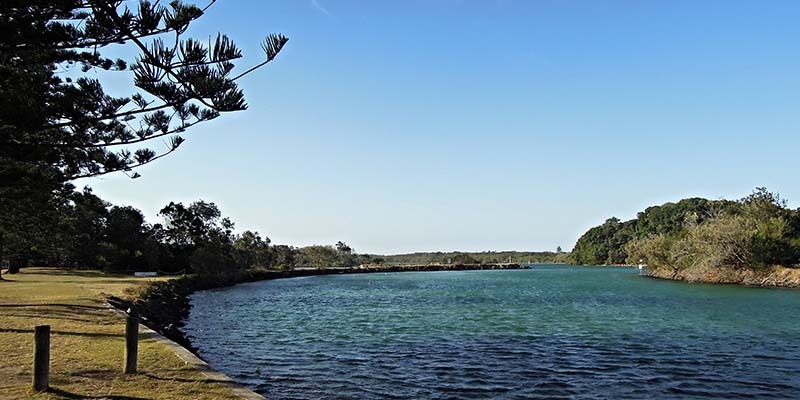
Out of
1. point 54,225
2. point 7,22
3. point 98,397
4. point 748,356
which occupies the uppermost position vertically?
point 7,22

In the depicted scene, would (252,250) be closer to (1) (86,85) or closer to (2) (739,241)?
(2) (739,241)

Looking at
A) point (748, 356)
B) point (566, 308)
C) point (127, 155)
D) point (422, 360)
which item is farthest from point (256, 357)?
point (566, 308)

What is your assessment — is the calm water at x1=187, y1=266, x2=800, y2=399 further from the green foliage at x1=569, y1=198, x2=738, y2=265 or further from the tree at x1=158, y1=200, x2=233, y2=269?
the green foliage at x1=569, y1=198, x2=738, y2=265

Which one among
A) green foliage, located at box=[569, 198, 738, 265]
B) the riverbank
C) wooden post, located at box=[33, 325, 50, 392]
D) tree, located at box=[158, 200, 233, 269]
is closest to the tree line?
tree, located at box=[158, 200, 233, 269]

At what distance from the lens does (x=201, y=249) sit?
6166 cm

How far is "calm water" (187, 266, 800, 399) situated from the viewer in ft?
39.1

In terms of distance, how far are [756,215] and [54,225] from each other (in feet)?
206

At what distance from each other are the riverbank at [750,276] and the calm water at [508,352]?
910 inches

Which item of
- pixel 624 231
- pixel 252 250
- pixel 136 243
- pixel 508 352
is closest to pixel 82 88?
pixel 508 352

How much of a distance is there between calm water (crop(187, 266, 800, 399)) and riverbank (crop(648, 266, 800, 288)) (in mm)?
23108

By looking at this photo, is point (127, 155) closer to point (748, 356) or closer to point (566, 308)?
point (748, 356)

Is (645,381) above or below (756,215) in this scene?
below

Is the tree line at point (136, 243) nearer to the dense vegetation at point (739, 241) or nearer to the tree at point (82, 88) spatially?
the tree at point (82, 88)

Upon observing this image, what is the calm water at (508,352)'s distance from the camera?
1192cm
